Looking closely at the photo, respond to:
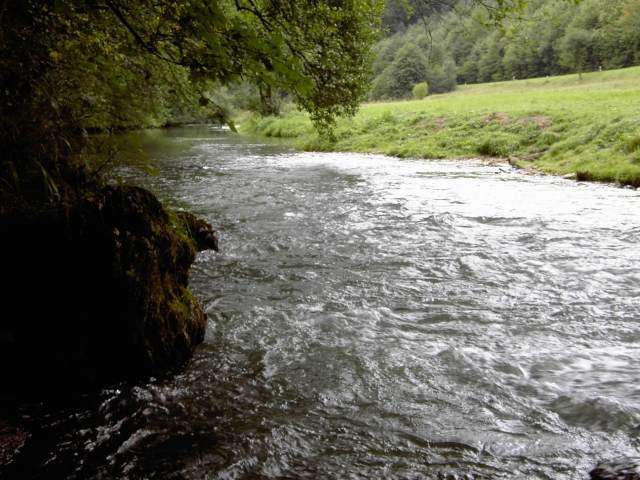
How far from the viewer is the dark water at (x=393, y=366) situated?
3.65 metres

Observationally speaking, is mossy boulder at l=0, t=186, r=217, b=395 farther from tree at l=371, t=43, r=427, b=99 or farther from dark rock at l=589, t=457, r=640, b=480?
tree at l=371, t=43, r=427, b=99

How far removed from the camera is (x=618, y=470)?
3.29 meters

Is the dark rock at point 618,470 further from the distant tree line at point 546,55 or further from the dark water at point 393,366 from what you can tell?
the distant tree line at point 546,55

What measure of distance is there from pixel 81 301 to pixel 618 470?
15.4ft

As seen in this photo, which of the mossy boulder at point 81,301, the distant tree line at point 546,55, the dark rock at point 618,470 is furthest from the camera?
the distant tree line at point 546,55

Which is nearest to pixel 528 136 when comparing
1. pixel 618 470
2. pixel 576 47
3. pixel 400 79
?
pixel 618 470

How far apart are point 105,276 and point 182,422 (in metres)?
1.60

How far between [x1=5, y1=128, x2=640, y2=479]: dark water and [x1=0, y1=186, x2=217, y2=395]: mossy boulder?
0.36 meters

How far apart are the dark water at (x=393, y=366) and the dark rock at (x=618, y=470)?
172 mm

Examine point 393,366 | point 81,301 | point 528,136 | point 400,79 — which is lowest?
point 393,366

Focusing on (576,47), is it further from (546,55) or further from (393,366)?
(393,366)

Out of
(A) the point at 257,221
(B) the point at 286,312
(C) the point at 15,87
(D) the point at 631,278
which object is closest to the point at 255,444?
(B) the point at 286,312

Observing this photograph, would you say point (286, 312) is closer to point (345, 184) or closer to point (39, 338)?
point (39, 338)

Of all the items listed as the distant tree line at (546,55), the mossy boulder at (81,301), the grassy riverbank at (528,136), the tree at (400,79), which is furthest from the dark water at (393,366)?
the tree at (400,79)
